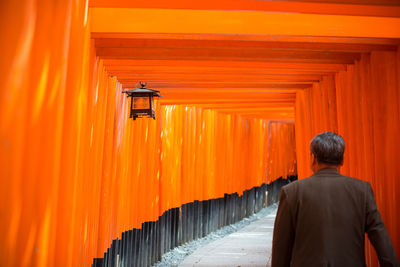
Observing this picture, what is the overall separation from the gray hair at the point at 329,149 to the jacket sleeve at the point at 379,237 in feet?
0.76

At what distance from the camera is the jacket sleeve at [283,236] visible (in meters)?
1.76

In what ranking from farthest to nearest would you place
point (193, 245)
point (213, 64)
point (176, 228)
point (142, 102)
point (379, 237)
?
1. point (193, 245)
2. point (176, 228)
3. point (142, 102)
4. point (213, 64)
5. point (379, 237)

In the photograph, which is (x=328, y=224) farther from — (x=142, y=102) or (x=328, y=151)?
(x=142, y=102)

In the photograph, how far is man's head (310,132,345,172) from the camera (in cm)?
179

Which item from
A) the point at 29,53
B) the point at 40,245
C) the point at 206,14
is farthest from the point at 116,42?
the point at 40,245

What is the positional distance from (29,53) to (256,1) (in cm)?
190

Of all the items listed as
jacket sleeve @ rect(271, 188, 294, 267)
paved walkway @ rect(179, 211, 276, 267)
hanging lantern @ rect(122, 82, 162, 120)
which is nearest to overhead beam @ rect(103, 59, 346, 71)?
hanging lantern @ rect(122, 82, 162, 120)

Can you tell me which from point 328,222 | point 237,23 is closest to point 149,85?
point 237,23

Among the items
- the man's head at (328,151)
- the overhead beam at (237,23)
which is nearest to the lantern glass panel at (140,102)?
the overhead beam at (237,23)

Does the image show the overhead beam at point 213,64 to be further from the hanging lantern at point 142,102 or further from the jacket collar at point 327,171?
the jacket collar at point 327,171

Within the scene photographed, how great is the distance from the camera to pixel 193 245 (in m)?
7.21

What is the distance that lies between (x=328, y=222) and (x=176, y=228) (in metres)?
5.58

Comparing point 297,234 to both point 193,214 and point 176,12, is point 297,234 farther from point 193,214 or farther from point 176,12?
point 193,214

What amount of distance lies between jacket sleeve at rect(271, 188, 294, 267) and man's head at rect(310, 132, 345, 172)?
0.92 feet
